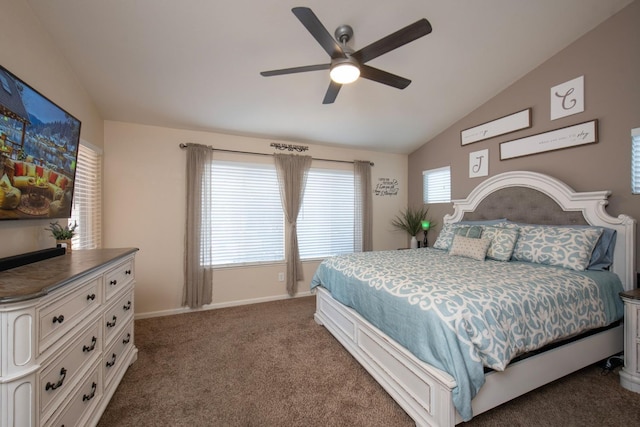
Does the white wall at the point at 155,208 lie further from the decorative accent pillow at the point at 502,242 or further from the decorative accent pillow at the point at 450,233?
the decorative accent pillow at the point at 502,242

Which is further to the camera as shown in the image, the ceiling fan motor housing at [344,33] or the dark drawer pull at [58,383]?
the ceiling fan motor housing at [344,33]

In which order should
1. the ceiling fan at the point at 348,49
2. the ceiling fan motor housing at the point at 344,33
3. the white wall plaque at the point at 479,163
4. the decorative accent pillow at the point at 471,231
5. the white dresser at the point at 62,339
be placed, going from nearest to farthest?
the white dresser at the point at 62,339 < the ceiling fan at the point at 348,49 < the ceiling fan motor housing at the point at 344,33 < the decorative accent pillow at the point at 471,231 < the white wall plaque at the point at 479,163

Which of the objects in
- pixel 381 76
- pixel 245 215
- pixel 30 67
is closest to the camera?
pixel 30 67

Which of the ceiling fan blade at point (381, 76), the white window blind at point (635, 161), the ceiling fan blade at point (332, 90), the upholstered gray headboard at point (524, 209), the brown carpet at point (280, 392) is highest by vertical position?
the ceiling fan blade at point (381, 76)

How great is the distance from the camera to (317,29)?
1485mm

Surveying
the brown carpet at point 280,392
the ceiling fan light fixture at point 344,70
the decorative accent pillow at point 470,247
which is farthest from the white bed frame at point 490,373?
the ceiling fan light fixture at point 344,70

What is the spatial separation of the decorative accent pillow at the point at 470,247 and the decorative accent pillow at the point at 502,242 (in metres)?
0.07

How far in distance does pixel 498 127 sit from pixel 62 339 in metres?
4.34

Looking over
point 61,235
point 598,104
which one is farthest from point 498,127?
point 61,235

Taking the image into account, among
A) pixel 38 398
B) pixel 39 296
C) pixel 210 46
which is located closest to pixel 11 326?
pixel 39 296

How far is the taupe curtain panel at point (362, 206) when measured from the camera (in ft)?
13.8

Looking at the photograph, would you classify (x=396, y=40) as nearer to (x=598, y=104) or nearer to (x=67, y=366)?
(x=598, y=104)

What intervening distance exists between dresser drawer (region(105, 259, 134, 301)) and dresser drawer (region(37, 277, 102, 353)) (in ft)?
0.46

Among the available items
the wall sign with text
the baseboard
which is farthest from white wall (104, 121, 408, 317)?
the wall sign with text
